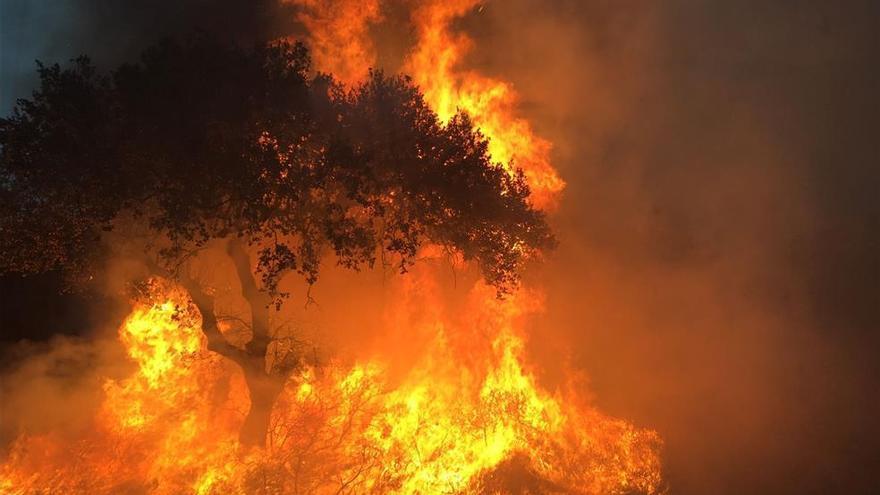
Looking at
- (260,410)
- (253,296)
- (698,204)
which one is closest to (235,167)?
(253,296)

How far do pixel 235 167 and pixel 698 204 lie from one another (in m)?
14.4

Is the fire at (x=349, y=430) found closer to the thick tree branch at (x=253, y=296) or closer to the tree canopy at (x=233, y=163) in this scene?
the thick tree branch at (x=253, y=296)

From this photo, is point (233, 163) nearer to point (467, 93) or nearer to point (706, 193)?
point (467, 93)

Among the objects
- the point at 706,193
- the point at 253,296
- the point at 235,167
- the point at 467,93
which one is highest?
the point at 706,193

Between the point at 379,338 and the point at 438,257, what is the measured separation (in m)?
3.12

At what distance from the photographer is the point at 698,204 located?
17.2m

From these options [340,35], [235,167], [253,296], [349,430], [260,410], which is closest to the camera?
[235,167]

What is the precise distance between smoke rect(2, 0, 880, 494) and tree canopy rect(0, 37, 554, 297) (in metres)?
5.47

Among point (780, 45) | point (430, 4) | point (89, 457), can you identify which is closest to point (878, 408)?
point (780, 45)

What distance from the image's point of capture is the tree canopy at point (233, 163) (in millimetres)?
9273

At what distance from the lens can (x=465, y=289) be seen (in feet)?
52.7

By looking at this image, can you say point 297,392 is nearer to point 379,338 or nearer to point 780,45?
point 379,338

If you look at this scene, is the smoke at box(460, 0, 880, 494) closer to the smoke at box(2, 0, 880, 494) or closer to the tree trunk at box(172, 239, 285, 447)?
the smoke at box(2, 0, 880, 494)

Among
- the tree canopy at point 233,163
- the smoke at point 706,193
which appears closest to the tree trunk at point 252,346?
the tree canopy at point 233,163
